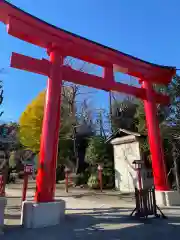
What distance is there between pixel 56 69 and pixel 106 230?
4938 mm

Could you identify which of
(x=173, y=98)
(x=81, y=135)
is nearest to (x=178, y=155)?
(x=173, y=98)

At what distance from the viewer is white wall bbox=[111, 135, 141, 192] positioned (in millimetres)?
15633

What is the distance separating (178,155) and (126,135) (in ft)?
15.6

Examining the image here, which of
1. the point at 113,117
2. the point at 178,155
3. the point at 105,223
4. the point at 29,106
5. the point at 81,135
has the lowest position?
the point at 105,223

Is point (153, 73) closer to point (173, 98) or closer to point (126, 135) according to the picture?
point (173, 98)

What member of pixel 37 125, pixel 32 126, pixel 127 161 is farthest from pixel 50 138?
pixel 32 126

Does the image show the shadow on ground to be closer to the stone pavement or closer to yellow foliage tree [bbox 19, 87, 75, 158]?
the stone pavement

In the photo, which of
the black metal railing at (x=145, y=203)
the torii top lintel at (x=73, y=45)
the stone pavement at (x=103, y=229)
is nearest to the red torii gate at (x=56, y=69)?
the torii top lintel at (x=73, y=45)

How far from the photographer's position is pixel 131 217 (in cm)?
687

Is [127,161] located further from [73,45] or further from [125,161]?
[73,45]

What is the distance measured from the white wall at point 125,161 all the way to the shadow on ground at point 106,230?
29.4ft

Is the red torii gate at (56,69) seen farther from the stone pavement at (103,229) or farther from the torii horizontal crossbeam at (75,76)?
the stone pavement at (103,229)

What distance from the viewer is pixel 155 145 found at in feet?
31.2

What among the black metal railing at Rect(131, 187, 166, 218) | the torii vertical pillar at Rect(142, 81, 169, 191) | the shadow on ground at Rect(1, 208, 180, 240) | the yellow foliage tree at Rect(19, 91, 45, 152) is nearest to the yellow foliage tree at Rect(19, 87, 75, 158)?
the yellow foliage tree at Rect(19, 91, 45, 152)
